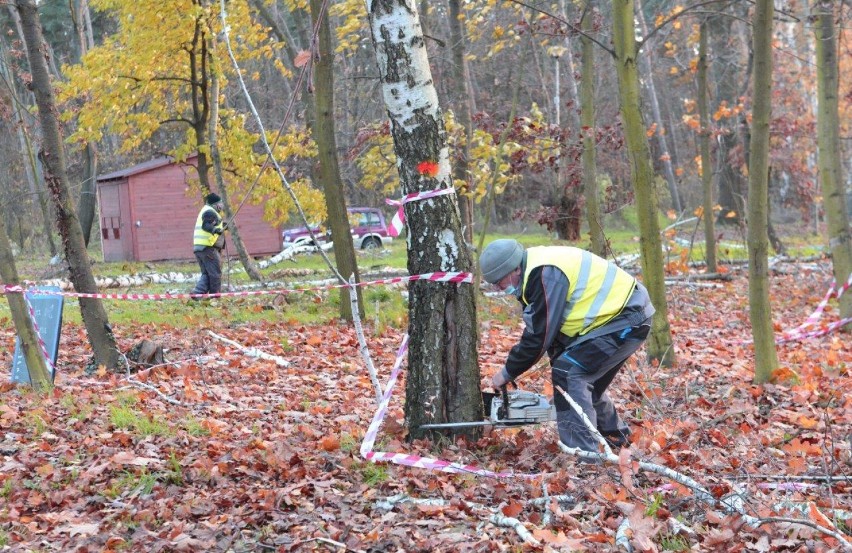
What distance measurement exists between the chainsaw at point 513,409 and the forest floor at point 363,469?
17 cm

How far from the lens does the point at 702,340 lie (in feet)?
38.3

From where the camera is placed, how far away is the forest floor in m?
4.44

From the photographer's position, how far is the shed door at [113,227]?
2838cm

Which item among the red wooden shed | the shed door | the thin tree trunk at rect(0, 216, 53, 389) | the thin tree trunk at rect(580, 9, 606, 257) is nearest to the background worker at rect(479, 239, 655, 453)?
the thin tree trunk at rect(0, 216, 53, 389)

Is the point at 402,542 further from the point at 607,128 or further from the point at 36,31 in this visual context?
the point at 607,128

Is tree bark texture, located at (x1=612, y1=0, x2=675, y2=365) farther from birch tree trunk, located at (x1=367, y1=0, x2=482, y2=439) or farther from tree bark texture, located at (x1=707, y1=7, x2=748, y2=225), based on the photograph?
tree bark texture, located at (x1=707, y1=7, x2=748, y2=225)

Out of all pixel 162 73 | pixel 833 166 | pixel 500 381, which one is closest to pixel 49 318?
pixel 500 381

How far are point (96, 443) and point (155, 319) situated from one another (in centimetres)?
730

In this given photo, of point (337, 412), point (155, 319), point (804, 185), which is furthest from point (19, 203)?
point (337, 412)

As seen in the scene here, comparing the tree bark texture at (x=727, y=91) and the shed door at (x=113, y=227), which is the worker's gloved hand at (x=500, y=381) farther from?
the shed door at (x=113, y=227)

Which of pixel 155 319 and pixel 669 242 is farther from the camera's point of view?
pixel 669 242

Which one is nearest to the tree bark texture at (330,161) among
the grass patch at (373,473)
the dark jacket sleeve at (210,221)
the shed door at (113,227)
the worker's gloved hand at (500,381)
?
Result: the dark jacket sleeve at (210,221)

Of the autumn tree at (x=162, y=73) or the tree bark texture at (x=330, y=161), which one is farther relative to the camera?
the autumn tree at (x=162, y=73)

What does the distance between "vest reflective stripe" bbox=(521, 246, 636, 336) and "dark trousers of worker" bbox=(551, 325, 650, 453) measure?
0.13m
